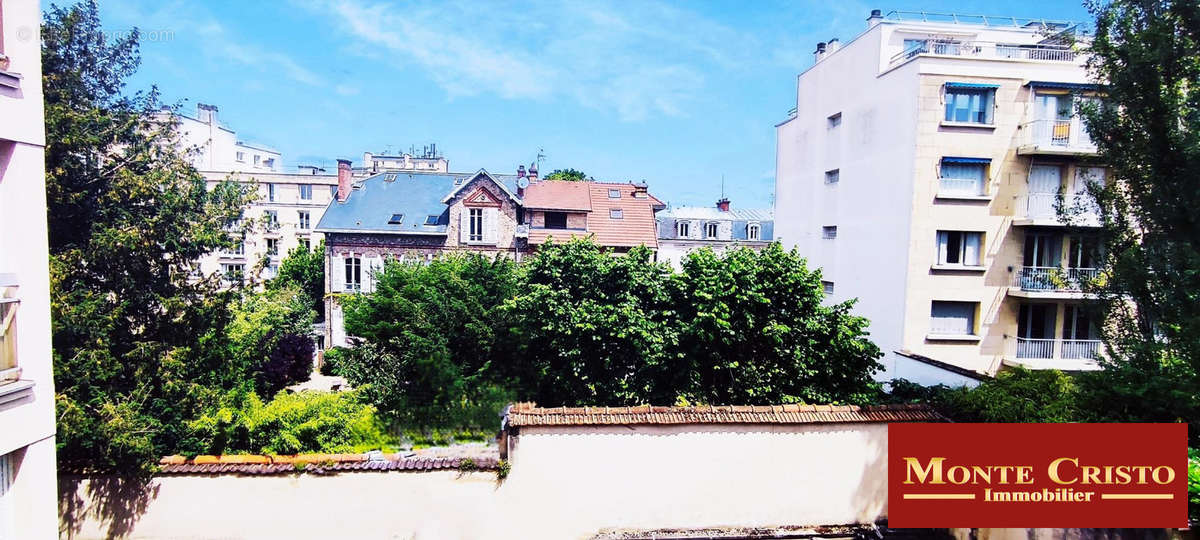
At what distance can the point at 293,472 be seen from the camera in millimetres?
9039

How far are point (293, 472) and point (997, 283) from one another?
18.9m

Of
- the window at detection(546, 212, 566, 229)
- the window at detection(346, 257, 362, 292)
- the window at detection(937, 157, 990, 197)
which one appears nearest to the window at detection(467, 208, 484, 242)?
the window at detection(546, 212, 566, 229)

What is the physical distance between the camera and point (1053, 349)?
17.5 meters

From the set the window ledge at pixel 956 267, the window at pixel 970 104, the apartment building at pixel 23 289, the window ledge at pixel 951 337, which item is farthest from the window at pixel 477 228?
the apartment building at pixel 23 289

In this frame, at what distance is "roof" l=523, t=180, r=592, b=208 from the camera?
26.8 m

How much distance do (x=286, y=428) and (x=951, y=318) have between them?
17965 mm

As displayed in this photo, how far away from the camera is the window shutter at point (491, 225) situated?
1049 inches

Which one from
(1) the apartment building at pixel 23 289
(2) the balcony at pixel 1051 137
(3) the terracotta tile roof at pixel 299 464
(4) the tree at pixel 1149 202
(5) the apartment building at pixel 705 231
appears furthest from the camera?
(5) the apartment building at pixel 705 231

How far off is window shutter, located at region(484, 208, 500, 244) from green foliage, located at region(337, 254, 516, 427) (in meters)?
9.99

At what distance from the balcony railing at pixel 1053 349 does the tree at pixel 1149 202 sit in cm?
1038

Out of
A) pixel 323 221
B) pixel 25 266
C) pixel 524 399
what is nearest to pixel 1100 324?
pixel 524 399

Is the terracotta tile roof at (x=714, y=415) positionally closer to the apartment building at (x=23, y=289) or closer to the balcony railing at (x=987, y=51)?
the apartment building at (x=23, y=289)

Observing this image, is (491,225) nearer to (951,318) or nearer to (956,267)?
(956,267)

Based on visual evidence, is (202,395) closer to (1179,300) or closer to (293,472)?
(293,472)
